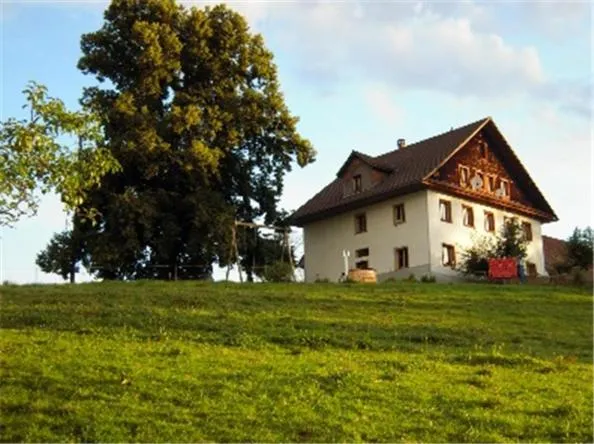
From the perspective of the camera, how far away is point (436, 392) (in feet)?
46.2

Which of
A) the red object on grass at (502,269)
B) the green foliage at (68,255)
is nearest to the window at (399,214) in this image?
the red object on grass at (502,269)

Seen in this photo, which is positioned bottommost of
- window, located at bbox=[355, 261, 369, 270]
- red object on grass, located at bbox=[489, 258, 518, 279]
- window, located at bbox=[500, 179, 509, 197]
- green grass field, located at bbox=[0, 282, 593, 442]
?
green grass field, located at bbox=[0, 282, 593, 442]

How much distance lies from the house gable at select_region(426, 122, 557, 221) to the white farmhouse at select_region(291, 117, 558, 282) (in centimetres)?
6

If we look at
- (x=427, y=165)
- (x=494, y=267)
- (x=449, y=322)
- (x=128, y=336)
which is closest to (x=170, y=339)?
(x=128, y=336)

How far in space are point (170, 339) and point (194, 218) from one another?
1015 inches

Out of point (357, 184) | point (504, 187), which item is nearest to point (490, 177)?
point (504, 187)

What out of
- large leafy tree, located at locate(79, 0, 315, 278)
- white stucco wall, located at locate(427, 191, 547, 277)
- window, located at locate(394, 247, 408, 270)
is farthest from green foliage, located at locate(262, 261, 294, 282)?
white stucco wall, located at locate(427, 191, 547, 277)

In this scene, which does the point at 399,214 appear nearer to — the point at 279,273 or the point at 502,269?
the point at 502,269

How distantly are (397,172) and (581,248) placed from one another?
1133 centimetres

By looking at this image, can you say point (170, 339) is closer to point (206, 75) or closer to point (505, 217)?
point (206, 75)

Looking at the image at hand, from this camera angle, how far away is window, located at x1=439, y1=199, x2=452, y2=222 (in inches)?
1799

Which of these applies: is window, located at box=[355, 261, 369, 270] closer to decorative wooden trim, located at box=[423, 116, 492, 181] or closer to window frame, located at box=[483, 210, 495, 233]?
decorative wooden trim, located at box=[423, 116, 492, 181]

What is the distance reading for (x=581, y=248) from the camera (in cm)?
4866

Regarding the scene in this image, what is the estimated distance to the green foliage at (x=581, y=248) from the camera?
158 feet
